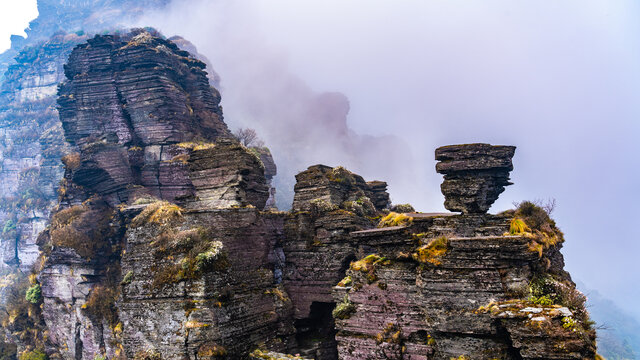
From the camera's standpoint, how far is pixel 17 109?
84.4 meters

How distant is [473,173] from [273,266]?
10.2 metres

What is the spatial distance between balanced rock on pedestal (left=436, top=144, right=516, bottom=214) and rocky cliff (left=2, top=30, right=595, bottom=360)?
0.04 metres

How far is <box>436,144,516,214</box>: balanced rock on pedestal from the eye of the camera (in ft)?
35.4

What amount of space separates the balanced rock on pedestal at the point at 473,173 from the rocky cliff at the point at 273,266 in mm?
42

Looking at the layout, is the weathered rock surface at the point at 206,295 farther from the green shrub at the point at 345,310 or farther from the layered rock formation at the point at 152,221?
the green shrub at the point at 345,310

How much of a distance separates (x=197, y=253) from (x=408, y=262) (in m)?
7.92

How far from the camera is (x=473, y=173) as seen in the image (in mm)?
10953

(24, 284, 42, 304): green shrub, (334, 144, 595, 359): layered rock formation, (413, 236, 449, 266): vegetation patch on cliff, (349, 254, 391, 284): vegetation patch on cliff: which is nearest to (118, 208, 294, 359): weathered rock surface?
(334, 144, 595, 359): layered rock formation

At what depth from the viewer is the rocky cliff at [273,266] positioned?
8.52 meters

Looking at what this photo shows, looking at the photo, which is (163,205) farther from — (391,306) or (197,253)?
(391,306)

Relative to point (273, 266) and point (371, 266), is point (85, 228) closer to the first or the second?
point (273, 266)

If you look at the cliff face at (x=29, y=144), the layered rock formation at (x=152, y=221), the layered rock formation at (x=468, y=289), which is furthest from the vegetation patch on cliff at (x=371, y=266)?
the cliff face at (x=29, y=144)

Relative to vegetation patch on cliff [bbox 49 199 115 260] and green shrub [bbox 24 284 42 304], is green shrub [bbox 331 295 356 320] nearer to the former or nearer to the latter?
vegetation patch on cliff [bbox 49 199 115 260]

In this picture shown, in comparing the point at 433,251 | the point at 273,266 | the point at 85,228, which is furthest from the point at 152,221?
the point at 85,228
